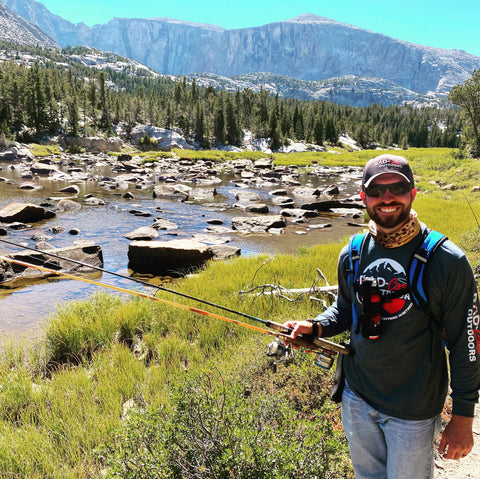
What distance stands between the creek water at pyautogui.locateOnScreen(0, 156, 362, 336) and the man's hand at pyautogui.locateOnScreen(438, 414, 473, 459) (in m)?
7.76

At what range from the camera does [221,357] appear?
5402 millimetres

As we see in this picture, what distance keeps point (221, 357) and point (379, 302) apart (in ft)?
11.9

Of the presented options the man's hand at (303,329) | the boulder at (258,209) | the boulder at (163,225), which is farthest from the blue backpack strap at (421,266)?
the boulder at (258,209)

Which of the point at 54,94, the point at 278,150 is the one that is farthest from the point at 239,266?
the point at 54,94

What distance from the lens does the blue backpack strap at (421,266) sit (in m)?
2.05

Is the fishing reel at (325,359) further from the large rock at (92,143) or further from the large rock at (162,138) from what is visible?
the large rock at (162,138)

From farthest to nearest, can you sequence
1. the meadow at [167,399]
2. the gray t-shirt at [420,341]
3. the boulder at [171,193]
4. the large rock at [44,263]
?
the boulder at [171,193]
the large rock at [44,263]
the meadow at [167,399]
the gray t-shirt at [420,341]

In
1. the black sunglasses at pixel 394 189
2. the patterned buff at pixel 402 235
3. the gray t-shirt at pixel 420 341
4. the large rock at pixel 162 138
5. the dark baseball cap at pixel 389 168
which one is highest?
the dark baseball cap at pixel 389 168

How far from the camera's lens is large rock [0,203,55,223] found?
58.7ft

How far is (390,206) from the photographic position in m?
2.22

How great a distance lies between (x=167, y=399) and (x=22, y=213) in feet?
57.9

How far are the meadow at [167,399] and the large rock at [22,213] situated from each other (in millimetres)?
12664

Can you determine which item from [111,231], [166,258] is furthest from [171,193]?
[166,258]

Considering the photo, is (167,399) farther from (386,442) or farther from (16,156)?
(16,156)
